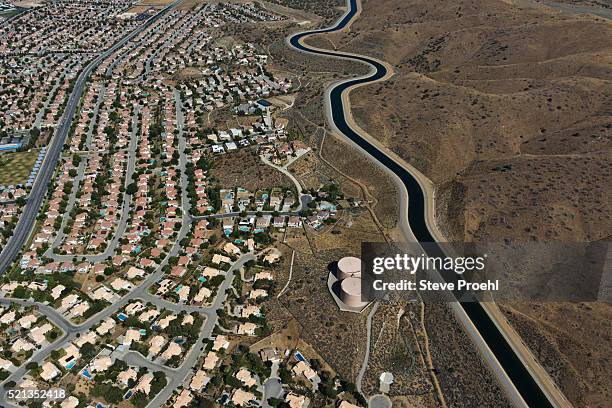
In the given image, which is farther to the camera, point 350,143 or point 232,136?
point 232,136

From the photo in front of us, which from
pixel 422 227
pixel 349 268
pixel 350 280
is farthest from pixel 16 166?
pixel 422 227

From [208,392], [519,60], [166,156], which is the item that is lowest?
[208,392]

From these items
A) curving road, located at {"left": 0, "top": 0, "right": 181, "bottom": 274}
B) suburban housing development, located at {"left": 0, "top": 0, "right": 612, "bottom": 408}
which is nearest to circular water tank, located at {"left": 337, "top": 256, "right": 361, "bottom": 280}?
suburban housing development, located at {"left": 0, "top": 0, "right": 612, "bottom": 408}

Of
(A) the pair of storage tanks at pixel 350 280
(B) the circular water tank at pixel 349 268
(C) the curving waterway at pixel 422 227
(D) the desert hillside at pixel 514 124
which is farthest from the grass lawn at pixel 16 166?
(D) the desert hillside at pixel 514 124

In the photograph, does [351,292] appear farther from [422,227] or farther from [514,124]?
[514,124]

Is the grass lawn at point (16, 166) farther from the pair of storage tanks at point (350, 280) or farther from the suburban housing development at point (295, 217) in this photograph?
the pair of storage tanks at point (350, 280)

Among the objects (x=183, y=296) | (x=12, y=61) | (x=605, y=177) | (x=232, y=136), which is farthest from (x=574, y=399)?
(x=12, y=61)

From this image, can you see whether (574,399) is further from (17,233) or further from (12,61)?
(12,61)
